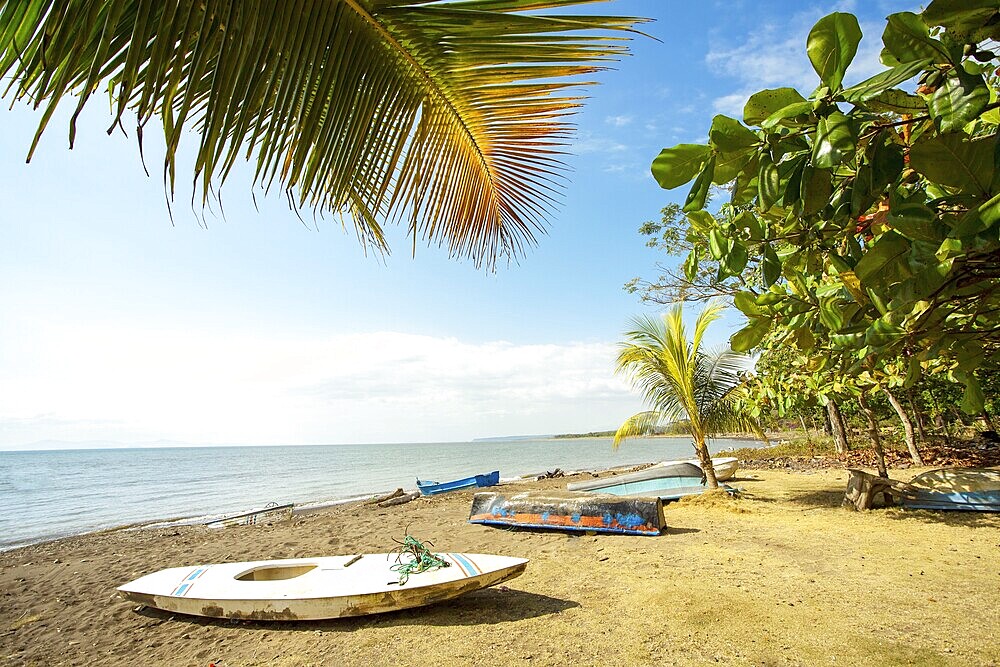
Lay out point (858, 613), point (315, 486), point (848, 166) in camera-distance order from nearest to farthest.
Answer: point (848, 166) → point (858, 613) → point (315, 486)

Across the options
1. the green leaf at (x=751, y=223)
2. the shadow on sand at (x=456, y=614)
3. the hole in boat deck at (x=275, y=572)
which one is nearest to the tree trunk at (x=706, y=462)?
the shadow on sand at (x=456, y=614)

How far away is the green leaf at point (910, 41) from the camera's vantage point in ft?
2.66

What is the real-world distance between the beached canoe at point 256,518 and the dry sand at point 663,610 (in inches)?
211

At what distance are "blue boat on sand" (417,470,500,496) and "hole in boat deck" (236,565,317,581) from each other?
35.3ft

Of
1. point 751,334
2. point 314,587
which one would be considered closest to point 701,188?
point 751,334

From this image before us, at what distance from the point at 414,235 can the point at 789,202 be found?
1.08m

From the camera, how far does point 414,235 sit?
1.69 m

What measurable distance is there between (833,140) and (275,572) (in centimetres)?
647

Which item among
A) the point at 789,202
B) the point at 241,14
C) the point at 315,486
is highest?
the point at 241,14

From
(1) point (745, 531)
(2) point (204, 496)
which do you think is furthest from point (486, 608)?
(2) point (204, 496)

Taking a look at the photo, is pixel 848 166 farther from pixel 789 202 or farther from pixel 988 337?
pixel 988 337

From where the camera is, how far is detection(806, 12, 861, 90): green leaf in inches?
32.3

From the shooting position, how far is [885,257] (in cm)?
116

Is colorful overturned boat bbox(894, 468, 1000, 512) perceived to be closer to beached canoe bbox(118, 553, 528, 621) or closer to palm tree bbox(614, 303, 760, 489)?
palm tree bbox(614, 303, 760, 489)
